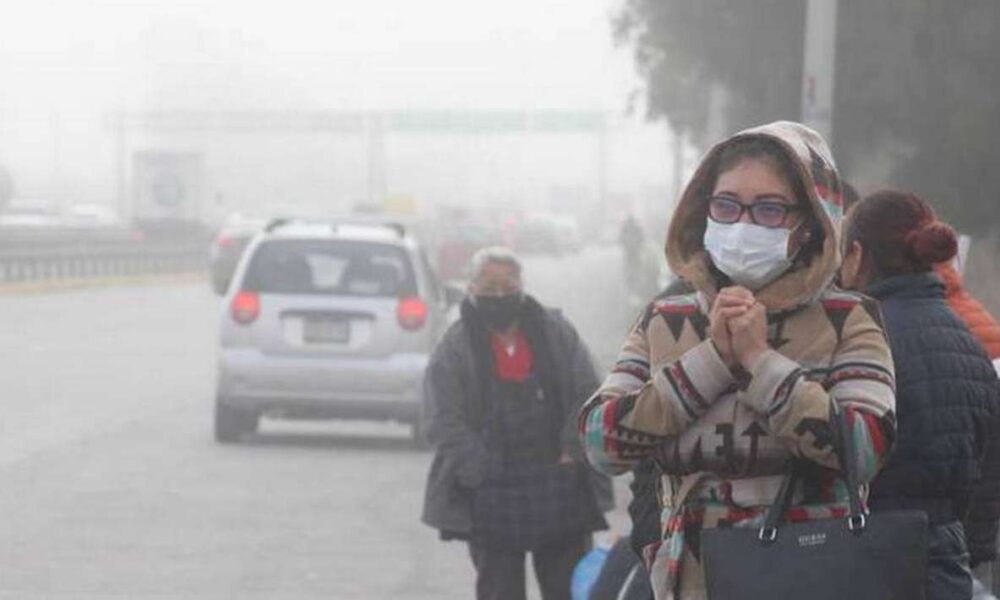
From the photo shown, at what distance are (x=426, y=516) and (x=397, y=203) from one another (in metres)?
76.8

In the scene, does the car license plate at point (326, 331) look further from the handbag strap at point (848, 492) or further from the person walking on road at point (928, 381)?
the handbag strap at point (848, 492)

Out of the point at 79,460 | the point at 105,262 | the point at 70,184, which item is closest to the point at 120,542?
the point at 79,460

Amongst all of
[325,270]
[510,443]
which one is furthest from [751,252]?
[325,270]

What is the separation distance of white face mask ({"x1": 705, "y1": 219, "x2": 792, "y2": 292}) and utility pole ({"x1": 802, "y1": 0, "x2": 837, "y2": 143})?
1415 centimetres

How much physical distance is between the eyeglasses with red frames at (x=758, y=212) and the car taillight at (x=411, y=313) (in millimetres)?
14694

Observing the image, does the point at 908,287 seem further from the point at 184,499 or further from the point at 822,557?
the point at 184,499

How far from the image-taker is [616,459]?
5062 millimetres

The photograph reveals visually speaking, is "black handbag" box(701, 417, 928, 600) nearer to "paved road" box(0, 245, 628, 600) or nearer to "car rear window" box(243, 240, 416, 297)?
"paved road" box(0, 245, 628, 600)

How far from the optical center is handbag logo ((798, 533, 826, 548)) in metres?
4.80

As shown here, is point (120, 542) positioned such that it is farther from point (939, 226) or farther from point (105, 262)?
point (105, 262)

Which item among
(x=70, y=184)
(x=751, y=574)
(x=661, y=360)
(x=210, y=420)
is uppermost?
(x=661, y=360)

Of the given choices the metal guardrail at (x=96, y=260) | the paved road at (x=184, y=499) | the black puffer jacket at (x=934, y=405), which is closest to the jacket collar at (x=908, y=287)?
the black puffer jacket at (x=934, y=405)

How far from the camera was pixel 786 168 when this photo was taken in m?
4.96

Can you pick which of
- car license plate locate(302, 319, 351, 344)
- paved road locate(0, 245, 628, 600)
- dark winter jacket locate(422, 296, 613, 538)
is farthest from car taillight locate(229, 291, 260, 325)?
dark winter jacket locate(422, 296, 613, 538)
